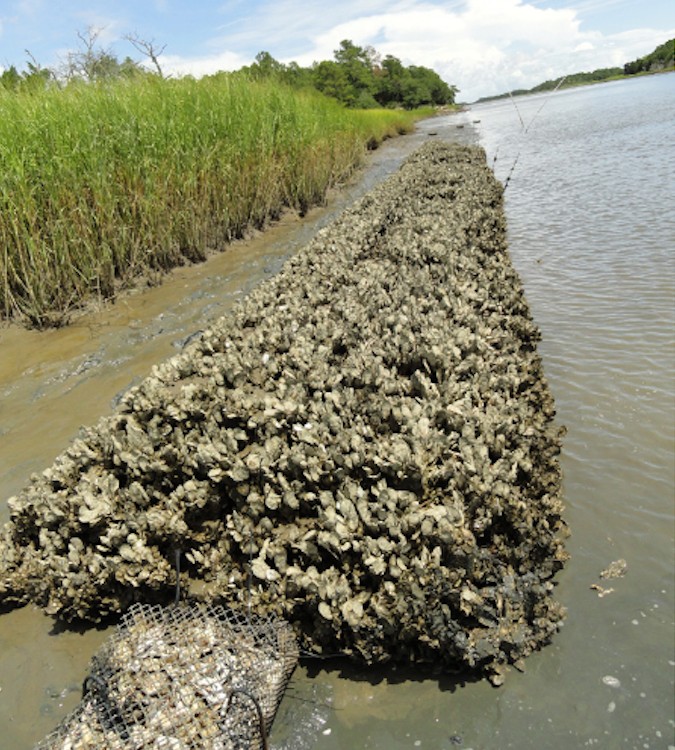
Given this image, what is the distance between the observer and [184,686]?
2234 mm

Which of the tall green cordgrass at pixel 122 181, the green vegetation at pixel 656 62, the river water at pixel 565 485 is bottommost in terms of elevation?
the river water at pixel 565 485

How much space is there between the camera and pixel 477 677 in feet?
7.90

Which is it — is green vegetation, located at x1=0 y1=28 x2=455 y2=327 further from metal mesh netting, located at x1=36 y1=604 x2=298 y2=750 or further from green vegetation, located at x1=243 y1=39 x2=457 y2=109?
green vegetation, located at x1=243 y1=39 x2=457 y2=109

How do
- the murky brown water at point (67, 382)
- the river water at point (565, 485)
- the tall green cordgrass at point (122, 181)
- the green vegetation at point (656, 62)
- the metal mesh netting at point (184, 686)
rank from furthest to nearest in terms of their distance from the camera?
the green vegetation at point (656, 62), the tall green cordgrass at point (122, 181), the murky brown water at point (67, 382), the river water at point (565, 485), the metal mesh netting at point (184, 686)

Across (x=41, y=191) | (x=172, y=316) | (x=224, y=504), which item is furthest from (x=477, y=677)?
(x=41, y=191)

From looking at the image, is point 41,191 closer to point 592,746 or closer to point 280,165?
point 280,165

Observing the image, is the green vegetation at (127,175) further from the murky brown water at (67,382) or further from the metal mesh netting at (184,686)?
the metal mesh netting at (184,686)

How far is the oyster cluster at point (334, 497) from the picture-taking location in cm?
245

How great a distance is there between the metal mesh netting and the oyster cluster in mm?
181

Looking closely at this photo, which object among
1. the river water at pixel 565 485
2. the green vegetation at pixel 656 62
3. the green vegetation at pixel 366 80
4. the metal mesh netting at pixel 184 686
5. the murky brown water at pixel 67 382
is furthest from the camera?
the green vegetation at pixel 656 62

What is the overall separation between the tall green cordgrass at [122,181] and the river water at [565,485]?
506 mm

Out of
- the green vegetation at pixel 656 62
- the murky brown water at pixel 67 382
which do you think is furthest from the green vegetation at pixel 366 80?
the murky brown water at pixel 67 382

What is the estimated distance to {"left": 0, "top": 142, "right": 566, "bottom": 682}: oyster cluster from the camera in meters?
2.45

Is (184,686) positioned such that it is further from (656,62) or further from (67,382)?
(656,62)
